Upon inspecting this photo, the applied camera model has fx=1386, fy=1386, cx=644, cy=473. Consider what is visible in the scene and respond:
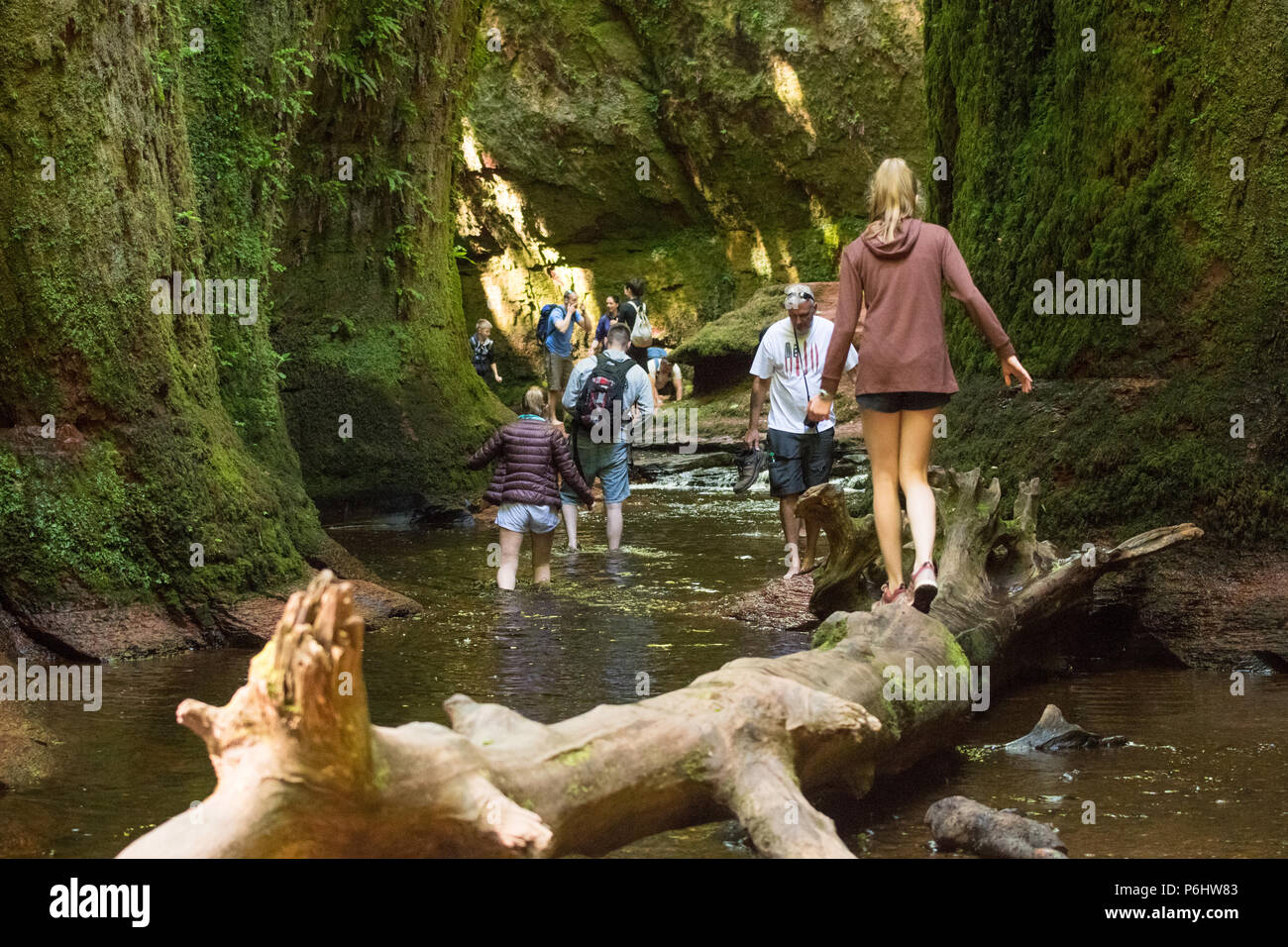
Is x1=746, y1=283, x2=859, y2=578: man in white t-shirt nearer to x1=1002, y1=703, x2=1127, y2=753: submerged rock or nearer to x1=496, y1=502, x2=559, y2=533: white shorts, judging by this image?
x1=496, y1=502, x2=559, y2=533: white shorts

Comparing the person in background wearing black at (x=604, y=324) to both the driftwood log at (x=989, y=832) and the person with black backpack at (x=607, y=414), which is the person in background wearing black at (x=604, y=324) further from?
the driftwood log at (x=989, y=832)

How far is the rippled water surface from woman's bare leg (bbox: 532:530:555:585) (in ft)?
0.45

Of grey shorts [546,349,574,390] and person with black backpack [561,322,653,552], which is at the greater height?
grey shorts [546,349,574,390]

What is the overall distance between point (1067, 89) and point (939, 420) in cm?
241

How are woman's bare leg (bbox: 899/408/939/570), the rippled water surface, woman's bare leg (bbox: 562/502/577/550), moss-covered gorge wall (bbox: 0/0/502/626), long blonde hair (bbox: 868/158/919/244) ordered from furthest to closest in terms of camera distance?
1. woman's bare leg (bbox: 562/502/577/550)
2. moss-covered gorge wall (bbox: 0/0/502/626)
3. long blonde hair (bbox: 868/158/919/244)
4. woman's bare leg (bbox: 899/408/939/570)
5. the rippled water surface

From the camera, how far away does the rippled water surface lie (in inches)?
184

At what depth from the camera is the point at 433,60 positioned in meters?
16.1

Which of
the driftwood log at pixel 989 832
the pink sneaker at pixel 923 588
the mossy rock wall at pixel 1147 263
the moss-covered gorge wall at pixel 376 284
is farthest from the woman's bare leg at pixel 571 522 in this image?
the driftwood log at pixel 989 832

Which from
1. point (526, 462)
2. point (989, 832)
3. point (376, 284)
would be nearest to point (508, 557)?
point (526, 462)

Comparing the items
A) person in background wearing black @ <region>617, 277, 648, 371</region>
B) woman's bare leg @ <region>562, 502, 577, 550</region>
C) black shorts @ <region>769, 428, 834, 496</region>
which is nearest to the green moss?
black shorts @ <region>769, 428, 834, 496</region>

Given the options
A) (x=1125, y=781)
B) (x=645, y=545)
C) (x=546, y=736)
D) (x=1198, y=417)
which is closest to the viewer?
(x=546, y=736)

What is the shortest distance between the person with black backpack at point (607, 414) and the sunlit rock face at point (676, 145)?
61.0 feet

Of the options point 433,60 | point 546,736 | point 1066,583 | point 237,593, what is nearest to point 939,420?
point 1066,583

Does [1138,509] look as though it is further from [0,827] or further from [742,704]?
[0,827]
